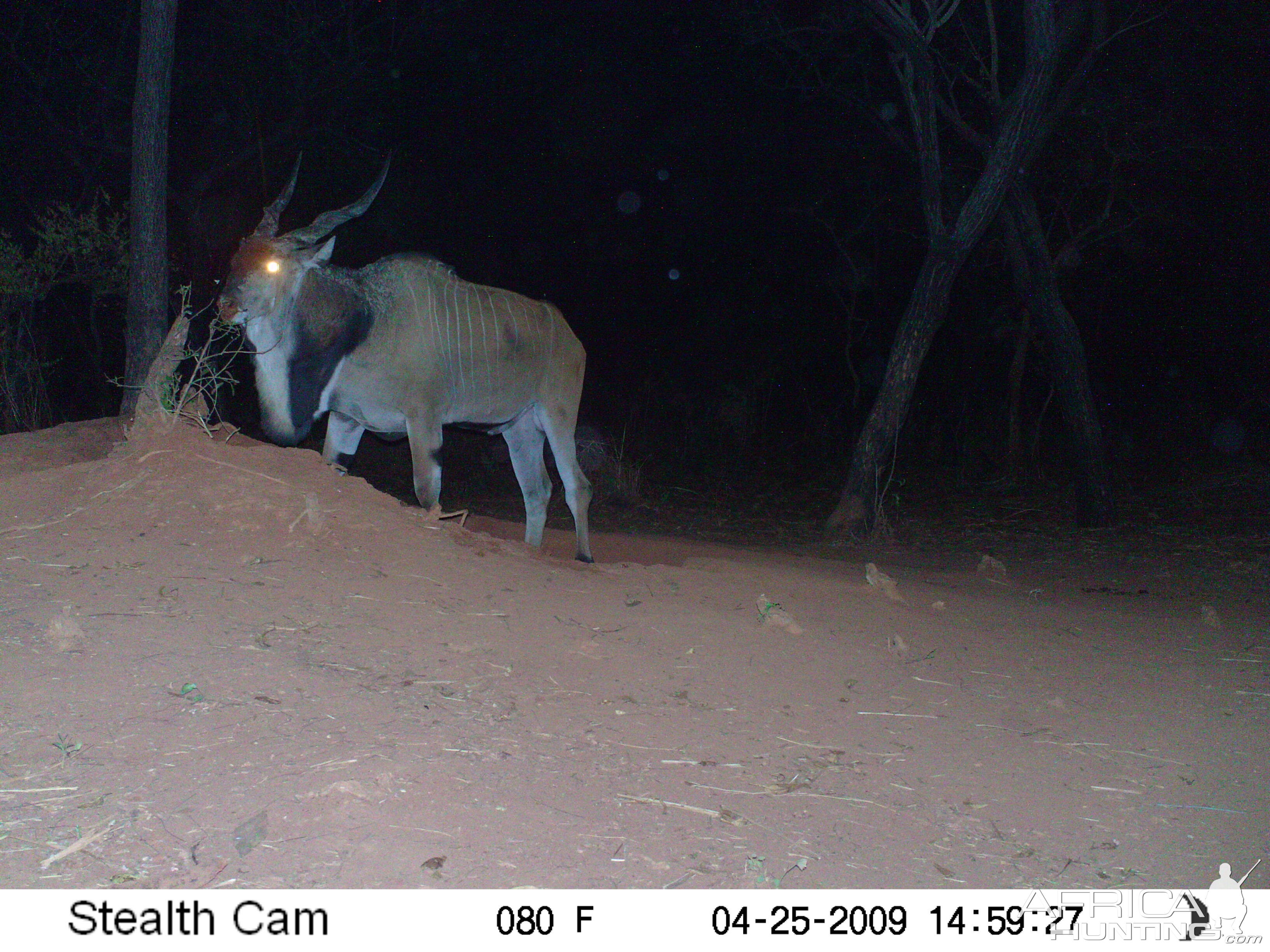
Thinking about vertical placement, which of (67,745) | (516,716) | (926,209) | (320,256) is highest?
(926,209)

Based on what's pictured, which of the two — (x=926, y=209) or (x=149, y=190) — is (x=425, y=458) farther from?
(x=926, y=209)

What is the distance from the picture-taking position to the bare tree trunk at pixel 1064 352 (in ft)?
36.0

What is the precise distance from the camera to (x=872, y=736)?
13.2 feet

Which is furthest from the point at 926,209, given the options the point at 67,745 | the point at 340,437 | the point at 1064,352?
the point at 67,745

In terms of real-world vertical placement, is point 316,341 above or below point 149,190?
below

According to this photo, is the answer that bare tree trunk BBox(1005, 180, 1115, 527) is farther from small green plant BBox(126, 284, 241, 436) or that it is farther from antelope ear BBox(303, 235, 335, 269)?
small green plant BBox(126, 284, 241, 436)

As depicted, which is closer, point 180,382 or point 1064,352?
point 180,382

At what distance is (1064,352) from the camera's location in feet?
36.4

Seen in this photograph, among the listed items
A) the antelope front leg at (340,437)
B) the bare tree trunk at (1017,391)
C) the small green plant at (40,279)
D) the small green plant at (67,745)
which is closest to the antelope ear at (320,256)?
the antelope front leg at (340,437)

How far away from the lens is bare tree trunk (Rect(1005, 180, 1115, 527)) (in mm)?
10969

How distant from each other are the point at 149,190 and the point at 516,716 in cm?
560

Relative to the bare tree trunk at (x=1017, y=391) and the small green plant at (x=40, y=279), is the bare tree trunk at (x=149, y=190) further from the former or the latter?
the bare tree trunk at (x=1017, y=391)

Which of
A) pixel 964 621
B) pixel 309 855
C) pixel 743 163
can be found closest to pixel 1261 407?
pixel 743 163

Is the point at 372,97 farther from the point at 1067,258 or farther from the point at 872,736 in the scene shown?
the point at 872,736
